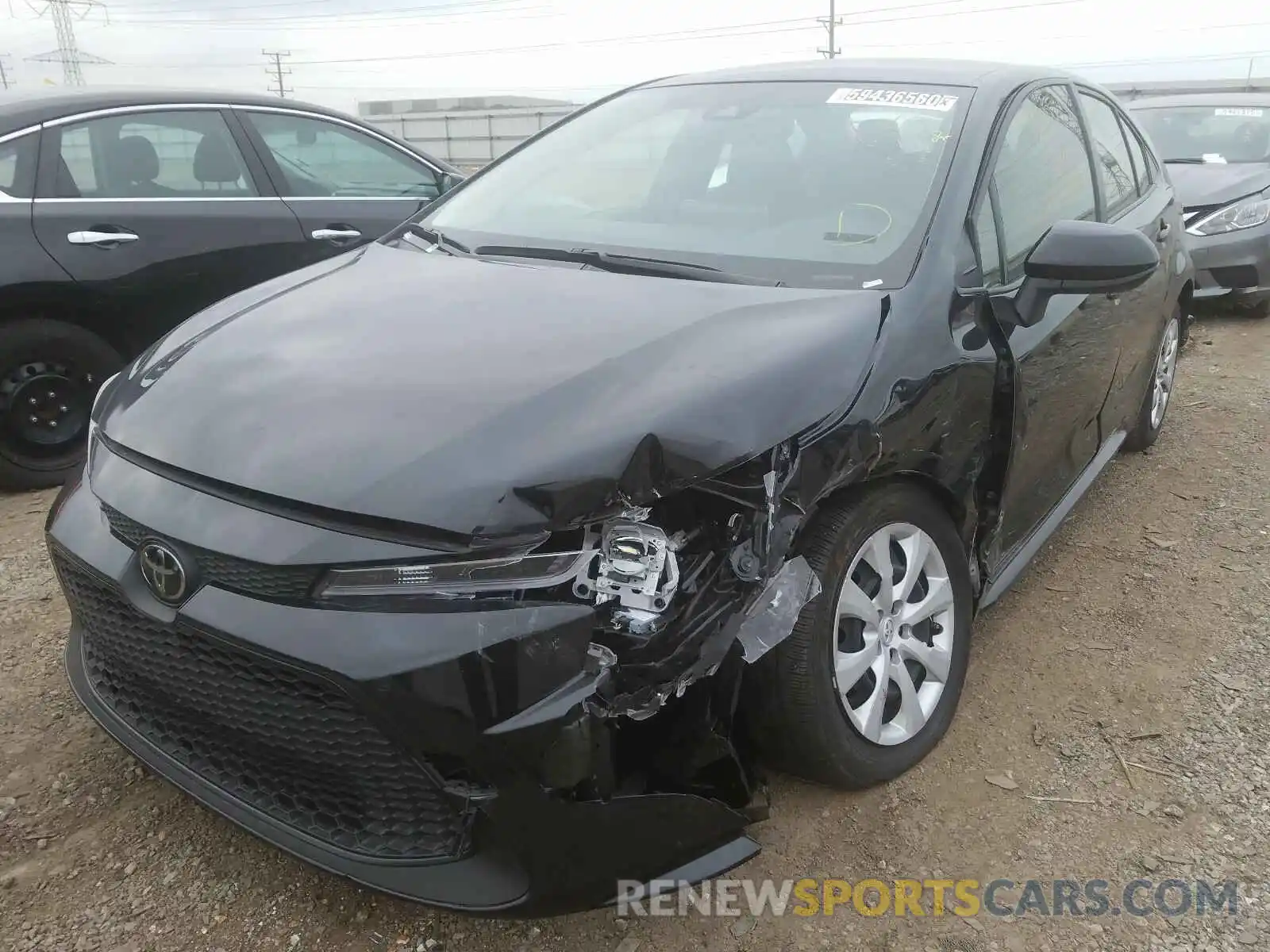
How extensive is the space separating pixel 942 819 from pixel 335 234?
3676 millimetres

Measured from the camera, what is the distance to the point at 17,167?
12.6 feet

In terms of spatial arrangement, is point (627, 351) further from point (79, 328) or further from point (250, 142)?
point (250, 142)

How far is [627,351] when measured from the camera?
6.27 ft

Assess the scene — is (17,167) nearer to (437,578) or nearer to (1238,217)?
(437,578)

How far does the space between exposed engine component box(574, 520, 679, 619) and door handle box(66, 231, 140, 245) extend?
327 centimetres

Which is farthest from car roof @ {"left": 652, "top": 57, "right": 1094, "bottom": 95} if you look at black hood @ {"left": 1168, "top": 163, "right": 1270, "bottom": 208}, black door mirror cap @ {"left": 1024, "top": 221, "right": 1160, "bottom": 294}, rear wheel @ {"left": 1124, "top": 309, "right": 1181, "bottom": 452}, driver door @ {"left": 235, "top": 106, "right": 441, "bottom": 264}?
black hood @ {"left": 1168, "top": 163, "right": 1270, "bottom": 208}

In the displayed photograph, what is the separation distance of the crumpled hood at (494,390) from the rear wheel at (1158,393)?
A: 9.05ft

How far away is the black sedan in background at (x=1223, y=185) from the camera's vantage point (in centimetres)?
680

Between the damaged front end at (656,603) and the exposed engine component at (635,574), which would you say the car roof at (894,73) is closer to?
the damaged front end at (656,603)

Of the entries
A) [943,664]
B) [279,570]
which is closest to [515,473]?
[279,570]

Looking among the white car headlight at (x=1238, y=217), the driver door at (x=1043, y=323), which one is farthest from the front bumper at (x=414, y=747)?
the white car headlight at (x=1238, y=217)

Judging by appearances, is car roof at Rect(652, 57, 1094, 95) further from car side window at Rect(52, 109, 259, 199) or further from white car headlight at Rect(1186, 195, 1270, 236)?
white car headlight at Rect(1186, 195, 1270, 236)

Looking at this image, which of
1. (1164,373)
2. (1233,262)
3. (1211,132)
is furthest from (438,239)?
(1211,132)

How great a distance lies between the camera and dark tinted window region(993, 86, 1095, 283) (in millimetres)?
2637
